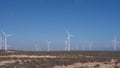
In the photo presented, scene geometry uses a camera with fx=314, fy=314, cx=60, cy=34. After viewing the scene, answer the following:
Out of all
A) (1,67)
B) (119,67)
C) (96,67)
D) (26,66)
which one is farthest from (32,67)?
(119,67)

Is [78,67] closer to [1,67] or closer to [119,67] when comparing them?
[119,67]

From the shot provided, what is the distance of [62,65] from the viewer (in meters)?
45.6

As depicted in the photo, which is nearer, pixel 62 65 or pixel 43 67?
pixel 43 67

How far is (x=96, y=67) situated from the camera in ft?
138

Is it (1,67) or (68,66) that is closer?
(1,67)

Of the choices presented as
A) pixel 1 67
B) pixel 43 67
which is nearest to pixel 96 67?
pixel 43 67

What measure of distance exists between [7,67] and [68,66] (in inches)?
344

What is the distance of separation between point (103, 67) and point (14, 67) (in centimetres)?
1192

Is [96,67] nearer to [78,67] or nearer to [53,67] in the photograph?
[78,67]

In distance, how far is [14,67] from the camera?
41375 millimetres

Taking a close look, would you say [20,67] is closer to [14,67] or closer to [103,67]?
[14,67]

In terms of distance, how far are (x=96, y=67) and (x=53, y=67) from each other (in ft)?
19.2

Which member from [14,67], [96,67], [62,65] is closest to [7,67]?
[14,67]

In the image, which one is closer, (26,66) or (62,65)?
(26,66)
